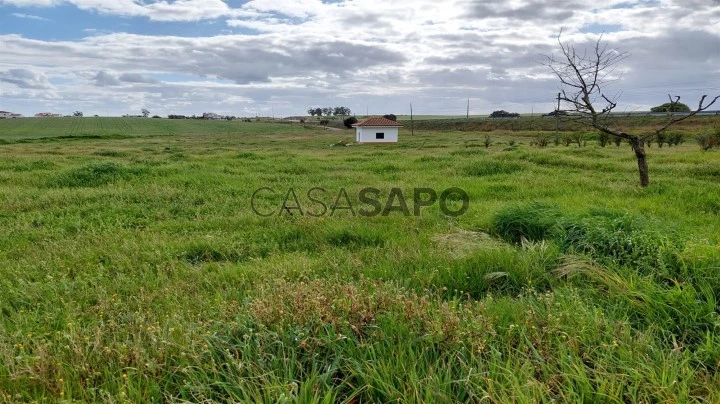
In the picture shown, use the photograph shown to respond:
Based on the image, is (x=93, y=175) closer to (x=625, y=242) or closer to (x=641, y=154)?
(x=625, y=242)

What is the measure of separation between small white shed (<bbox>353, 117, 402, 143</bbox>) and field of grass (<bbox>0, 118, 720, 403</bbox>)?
123 feet

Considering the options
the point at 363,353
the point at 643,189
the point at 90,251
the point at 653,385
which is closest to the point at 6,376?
the point at 363,353

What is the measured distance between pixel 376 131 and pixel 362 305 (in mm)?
43038

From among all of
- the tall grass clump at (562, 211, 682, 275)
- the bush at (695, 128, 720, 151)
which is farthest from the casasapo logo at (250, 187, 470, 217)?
the bush at (695, 128, 720, 151)

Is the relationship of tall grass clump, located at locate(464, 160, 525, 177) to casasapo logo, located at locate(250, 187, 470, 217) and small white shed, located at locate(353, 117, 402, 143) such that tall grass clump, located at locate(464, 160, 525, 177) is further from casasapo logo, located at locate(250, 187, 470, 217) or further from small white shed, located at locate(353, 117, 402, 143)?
small white shed, located at locate(353, 117, 402, 143)

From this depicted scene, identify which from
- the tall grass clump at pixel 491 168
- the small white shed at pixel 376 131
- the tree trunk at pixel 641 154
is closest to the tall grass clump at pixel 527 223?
the tree trunk at pixel 641 154

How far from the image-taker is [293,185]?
1135cm

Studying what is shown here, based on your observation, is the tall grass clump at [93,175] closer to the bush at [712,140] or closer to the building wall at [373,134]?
the bush at [712,140]

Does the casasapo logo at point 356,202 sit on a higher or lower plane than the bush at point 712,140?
lower

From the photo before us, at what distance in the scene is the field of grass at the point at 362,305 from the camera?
2352 millimetres

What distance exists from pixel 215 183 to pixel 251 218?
4.72 metres

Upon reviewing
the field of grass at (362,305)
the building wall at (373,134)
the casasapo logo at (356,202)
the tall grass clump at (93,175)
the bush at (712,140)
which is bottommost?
the field of grass at (362,305)

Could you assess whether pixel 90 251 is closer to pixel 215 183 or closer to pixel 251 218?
pixel 251 218

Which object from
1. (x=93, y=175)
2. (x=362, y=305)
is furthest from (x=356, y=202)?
(x=93, y=175)
